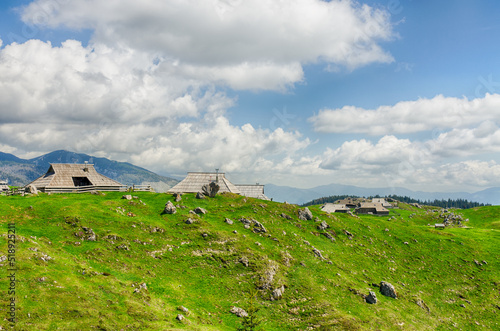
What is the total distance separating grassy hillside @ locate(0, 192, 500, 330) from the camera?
25.9 m

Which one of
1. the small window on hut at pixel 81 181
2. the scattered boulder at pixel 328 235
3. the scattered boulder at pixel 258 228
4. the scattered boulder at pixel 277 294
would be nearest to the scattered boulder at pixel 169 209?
the scattered boulder at pixel 258 228

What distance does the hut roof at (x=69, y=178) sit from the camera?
69950 mm

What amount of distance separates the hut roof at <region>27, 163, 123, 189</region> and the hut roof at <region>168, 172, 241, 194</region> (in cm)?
1729

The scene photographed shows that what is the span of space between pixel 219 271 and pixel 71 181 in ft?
183

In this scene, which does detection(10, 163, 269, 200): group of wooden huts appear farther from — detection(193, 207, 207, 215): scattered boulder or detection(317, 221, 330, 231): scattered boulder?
detection(317, 221, 330, 231): scattered boulder

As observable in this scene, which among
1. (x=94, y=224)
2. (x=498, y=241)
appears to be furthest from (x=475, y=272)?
(x=94, y=224)

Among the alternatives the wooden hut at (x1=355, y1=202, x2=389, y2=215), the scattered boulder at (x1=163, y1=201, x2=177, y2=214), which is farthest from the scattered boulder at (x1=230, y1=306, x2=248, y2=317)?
the wooden hut at (x1=355, y1=202, x2=389, y2=215)

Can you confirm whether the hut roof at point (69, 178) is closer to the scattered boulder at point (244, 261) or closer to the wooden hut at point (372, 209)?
the scattered boulder at point (244, 261)

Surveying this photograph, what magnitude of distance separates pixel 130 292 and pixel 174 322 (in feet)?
19.1

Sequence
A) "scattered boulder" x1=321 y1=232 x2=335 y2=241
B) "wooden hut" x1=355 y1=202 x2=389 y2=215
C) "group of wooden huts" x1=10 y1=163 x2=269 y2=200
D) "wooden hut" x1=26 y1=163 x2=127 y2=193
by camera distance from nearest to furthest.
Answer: "scattered boulder" x1=321 y1=232 x2=335 y2=241 < "wooden hut" x1=26 y1=163 x2=127 y2=193 < "group of wooden huts" x1=10 y1=163 x2=269 y2=200 < "wooden hut" x1=355 y1=202 x2=389 y2=215

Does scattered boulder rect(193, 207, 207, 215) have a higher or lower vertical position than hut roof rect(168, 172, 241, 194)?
lower

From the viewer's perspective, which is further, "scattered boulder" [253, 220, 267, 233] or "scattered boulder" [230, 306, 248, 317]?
"scattered boulder" [253, 220, 267, 233]

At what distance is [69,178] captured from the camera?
73.5 meters

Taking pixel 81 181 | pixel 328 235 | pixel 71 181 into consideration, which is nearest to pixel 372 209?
pixel 328 235
